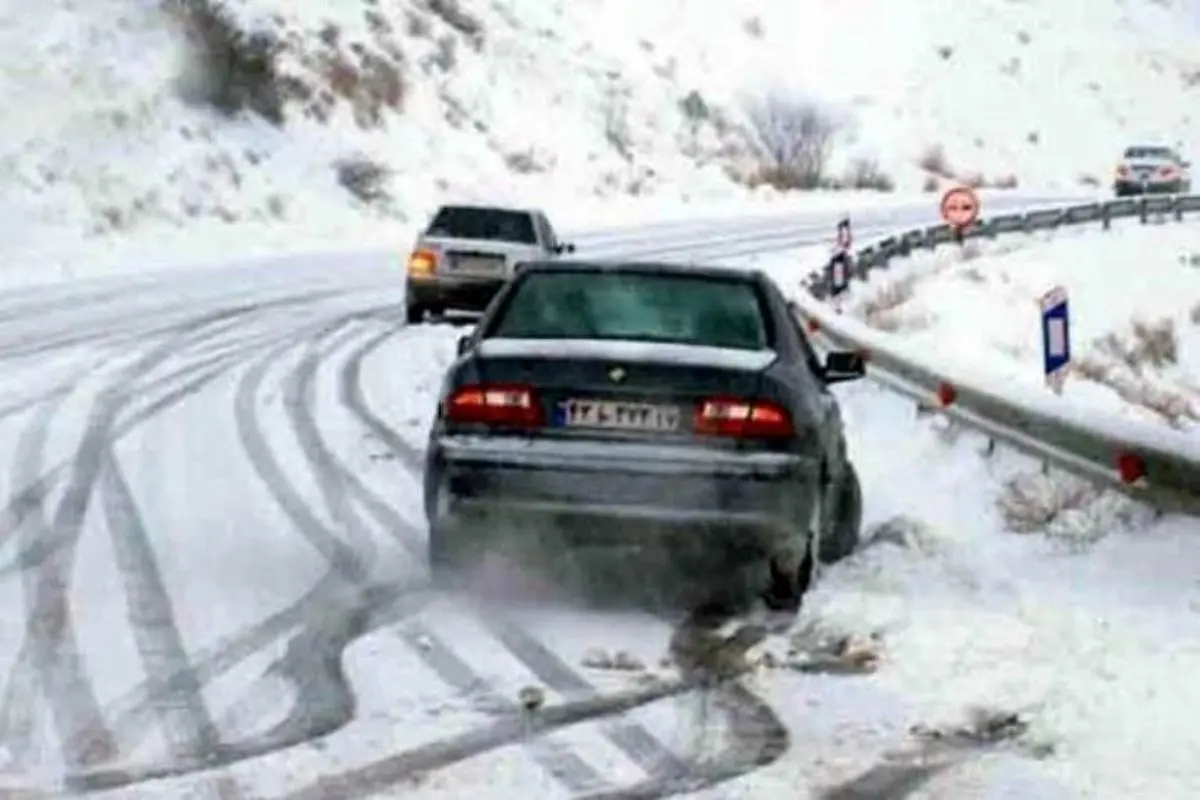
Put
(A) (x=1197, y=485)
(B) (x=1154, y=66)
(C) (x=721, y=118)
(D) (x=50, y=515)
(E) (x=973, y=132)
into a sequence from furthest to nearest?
(B) (x=1154, y=66)
(E) (x=973, y=132)
(C) (x=721, y=118)
(D) (x=50, y=515)
(A) (x=1197, y=485)

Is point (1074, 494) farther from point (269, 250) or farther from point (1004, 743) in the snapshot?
point (269, 250)

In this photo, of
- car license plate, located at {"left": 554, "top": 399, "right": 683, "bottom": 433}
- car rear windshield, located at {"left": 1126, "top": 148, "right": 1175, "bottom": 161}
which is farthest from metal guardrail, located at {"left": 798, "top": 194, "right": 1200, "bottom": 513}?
car rear windshield, located at {"left": 1126, "top": 148, "right": 1175, "bottom": 161}

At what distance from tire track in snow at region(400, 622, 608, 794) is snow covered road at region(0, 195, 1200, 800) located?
0.02m

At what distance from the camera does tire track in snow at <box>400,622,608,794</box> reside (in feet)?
22.9

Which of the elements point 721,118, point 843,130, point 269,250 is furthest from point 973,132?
point 269,250

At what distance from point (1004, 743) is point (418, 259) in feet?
62.0

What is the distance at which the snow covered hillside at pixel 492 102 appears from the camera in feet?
134

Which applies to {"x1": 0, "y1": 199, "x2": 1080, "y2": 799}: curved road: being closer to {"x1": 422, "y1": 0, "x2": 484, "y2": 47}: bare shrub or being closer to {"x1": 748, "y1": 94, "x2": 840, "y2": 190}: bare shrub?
{"x1": 422, "y1": 0, "x2": 484, "y2": 47}: bare shrub

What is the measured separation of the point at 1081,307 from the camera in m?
38.2

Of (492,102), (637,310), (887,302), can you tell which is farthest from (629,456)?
(492,102)

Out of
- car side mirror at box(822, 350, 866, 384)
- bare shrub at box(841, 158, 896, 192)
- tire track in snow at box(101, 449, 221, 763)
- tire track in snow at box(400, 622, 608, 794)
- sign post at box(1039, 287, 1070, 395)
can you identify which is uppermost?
car side mirror at box(822, 350, 866, 384)

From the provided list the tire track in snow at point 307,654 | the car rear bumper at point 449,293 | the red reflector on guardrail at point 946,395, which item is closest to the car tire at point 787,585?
the tire track in snow at point 307,654

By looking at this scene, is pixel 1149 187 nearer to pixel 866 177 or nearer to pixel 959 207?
pixel 866 177

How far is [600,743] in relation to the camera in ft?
24.4
